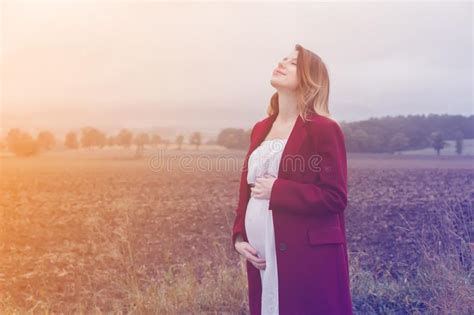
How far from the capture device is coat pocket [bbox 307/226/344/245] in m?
1.89

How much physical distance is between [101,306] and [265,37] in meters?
1.89

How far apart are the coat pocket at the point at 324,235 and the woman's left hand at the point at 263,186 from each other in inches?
8.1

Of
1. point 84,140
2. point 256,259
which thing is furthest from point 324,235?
point 84,140

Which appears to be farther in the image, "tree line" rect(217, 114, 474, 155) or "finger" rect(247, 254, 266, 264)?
"tree line" rect(217, 114, 474, 155)

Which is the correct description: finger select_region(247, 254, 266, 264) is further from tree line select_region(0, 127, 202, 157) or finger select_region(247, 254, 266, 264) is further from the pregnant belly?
tree line select_region(0, 127, 202, 157)

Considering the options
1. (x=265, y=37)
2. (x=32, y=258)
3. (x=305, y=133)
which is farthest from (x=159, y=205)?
→ (x=305, y=133)

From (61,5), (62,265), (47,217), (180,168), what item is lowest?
(62,265)

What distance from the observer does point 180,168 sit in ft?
11.2

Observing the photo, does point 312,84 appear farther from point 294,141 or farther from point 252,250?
point 252,250

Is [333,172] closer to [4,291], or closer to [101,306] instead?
[101,306]

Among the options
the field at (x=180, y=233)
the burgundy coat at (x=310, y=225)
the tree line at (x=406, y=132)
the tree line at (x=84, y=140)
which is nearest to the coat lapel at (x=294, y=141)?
the burgundy coat at (x=310, y=225)

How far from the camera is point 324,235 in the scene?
1.90 meters

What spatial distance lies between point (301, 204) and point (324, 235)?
0.16 metres

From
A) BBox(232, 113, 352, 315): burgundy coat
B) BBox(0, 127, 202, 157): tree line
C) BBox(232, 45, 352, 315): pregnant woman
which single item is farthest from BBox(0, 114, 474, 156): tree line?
BBox(232, 113, 352, 315): burgundy coat
